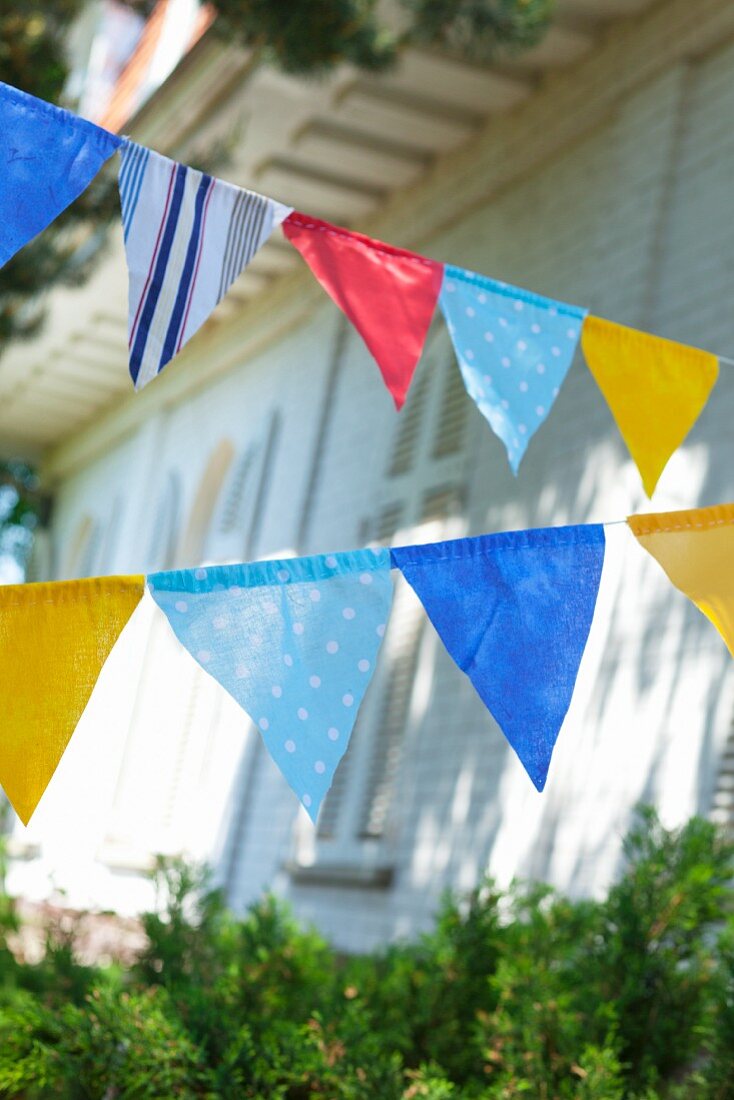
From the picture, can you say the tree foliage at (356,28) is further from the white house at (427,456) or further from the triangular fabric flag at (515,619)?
the triangular fabric flag at (515,619)

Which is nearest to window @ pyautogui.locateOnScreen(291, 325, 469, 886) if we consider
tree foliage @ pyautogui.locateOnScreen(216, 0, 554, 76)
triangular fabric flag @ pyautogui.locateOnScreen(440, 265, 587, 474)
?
tree foliage @ pyautogui.locateOnScreen(216, 0, 554, 76)

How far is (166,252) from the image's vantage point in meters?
2.76

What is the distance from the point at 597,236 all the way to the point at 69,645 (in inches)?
188

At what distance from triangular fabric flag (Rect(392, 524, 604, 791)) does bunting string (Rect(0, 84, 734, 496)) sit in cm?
50

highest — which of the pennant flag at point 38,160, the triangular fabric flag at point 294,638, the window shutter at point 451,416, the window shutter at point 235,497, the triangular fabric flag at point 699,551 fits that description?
the window shutter at point 235,497

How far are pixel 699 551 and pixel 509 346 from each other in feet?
2.44

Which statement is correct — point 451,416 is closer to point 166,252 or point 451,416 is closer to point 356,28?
point 356,28

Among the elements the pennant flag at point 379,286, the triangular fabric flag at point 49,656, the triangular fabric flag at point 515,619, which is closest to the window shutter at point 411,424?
the pennant flag at point 379,286

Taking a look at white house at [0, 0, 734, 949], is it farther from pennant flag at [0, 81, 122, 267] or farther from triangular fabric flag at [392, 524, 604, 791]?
pennant flag at [0, 81, 122, 267]

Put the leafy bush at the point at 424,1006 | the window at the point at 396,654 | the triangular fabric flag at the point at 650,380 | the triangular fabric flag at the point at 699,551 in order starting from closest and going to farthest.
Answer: the triangular fabric flag at the point at 699,551 → the leafy bush at the point at 424,1006 → the triangular fabric flag at the point at 650,380 → the window at the point at 396,654

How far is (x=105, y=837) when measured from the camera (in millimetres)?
11109

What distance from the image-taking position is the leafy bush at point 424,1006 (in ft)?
9.50

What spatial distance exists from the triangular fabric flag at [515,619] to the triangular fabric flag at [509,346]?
572mm

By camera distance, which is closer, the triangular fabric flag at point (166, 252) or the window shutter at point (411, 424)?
the triangular fabric flag at point (166, 252)
